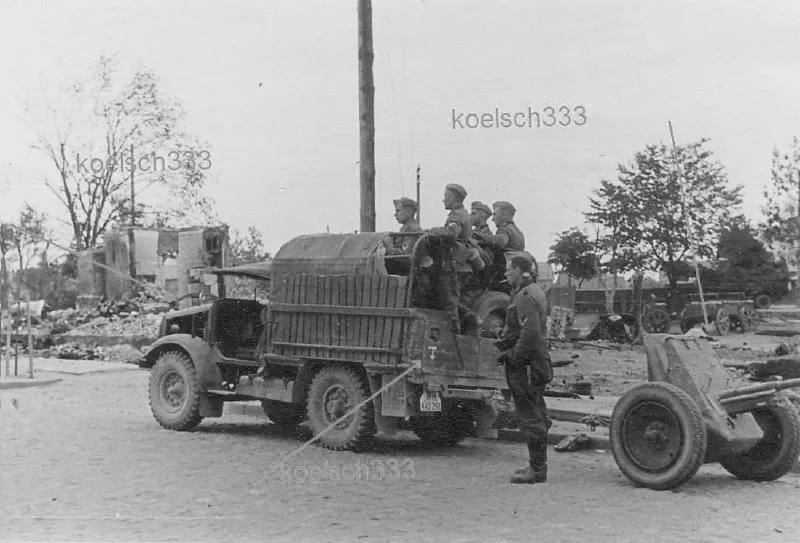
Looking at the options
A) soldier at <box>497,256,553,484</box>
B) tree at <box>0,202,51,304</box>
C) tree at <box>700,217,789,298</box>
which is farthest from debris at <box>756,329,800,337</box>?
soldier at <box>497,256,553,484</box>

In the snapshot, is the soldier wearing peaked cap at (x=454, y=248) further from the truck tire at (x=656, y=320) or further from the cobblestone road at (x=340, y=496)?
the truck tire at (x=656, y=320)

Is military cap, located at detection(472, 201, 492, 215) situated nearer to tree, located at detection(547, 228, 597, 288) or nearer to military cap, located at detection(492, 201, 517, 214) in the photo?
military cap, located at detection(492, 201, 517, 214)

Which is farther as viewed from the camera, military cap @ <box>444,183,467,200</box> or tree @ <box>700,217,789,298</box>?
tree @ <box>700,217,789,298</box>

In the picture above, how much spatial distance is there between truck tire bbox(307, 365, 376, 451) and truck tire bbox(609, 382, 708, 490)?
2.64 meters

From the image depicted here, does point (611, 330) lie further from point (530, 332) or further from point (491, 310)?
point (530, 332)

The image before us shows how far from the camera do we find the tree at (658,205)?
25266 mm

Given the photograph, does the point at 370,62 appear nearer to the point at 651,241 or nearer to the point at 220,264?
the point at 220,264

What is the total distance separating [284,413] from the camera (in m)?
11.4

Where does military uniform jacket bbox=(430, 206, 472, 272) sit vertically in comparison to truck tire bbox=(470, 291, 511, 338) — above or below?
above

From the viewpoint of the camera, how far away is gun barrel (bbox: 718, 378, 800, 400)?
7578 mm

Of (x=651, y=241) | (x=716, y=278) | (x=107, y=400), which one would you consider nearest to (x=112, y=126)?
(x=107, y=400)

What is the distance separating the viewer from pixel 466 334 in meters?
10.2

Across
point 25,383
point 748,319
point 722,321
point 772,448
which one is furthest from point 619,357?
point 772,448

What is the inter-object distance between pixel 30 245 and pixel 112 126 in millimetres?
4705
